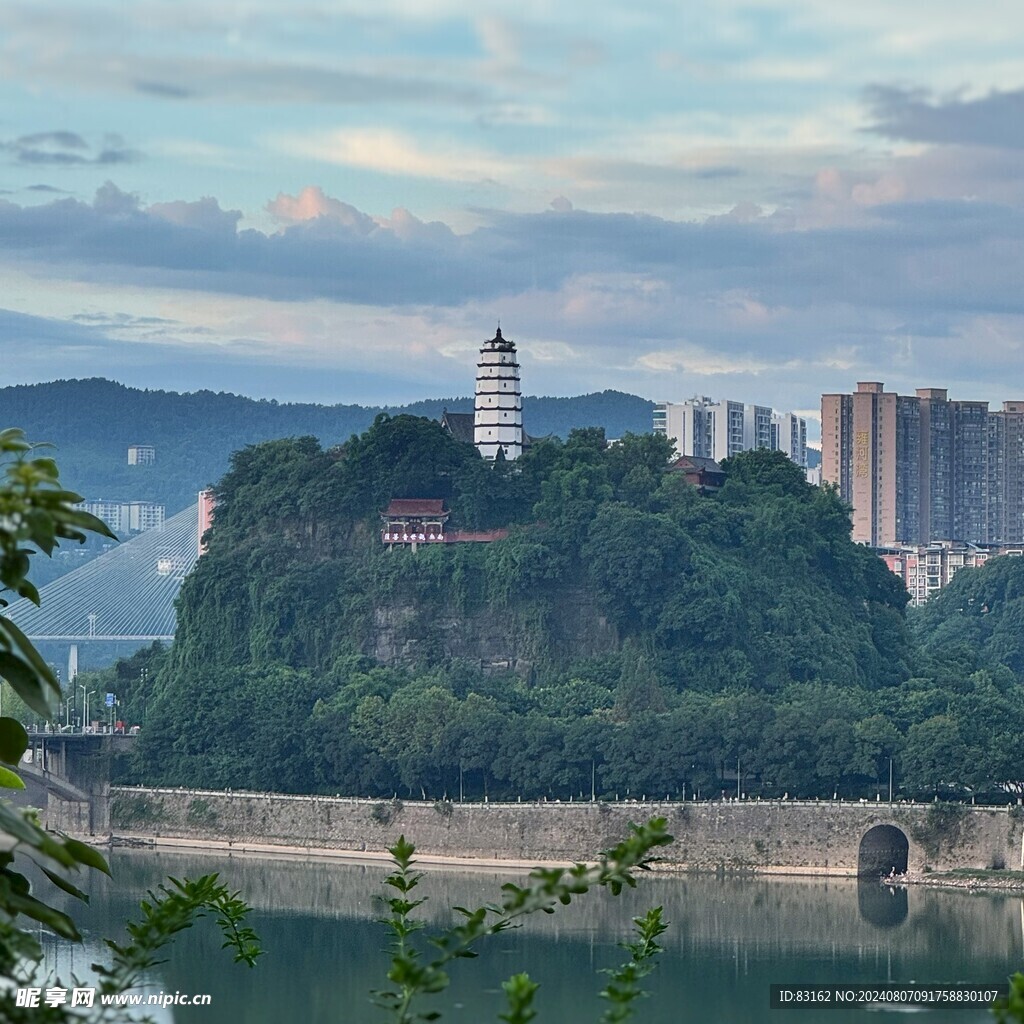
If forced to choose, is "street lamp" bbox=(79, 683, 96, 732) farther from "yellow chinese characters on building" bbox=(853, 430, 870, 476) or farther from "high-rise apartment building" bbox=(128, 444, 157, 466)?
"high-rise apartment building" bbox=(128, 444, 157, 466)

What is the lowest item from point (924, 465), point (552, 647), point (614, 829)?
point (614, 829)

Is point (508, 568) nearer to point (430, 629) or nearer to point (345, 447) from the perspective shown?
point (430, 629)

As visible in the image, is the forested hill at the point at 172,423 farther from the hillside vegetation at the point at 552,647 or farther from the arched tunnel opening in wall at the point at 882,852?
the arched tunnel opening in wall at the point at 882,852

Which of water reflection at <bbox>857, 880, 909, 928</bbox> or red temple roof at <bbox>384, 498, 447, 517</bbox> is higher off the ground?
red temple roof at <bbox>384, 498, 447, 517</bbox>

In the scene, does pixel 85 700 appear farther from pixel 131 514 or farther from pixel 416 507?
pixel 131 514

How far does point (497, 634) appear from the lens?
64125 mm

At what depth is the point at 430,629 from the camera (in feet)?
211

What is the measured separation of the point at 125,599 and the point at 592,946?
7871 cm

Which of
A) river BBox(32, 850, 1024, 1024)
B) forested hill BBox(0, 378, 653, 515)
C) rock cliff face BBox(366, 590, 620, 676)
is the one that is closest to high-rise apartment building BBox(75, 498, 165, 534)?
forested hill BBox(0, 378, 653, 515)

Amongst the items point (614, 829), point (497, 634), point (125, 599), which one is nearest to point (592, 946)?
point (614, 829)

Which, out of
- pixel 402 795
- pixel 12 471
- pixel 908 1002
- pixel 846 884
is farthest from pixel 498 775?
pixel 12 471

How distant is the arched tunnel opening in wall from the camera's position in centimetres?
5028

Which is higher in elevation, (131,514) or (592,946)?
(131,514)

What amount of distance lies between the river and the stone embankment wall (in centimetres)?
107
